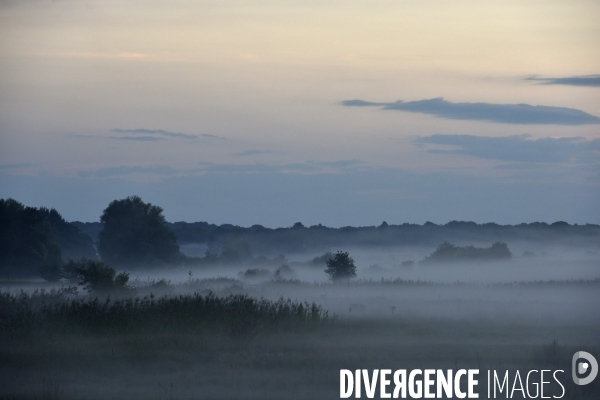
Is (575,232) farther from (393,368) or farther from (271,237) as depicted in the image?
(393,368)

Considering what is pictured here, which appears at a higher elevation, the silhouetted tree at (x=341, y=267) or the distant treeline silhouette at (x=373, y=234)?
the distant treeline silhouette at (x=373, y=234)

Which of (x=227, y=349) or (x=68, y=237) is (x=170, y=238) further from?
(x=227, y=349)

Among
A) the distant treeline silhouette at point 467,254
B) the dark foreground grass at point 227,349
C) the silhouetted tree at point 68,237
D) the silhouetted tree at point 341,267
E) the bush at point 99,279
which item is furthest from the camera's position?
the silhouetted tree at point 68,237

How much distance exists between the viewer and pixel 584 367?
14.0 metres

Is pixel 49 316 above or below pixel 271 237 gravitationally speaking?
below

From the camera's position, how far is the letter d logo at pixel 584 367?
1305 centimetres

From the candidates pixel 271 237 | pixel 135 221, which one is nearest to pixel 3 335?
pixel 135 221

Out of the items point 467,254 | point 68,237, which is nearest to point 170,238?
point 68,237

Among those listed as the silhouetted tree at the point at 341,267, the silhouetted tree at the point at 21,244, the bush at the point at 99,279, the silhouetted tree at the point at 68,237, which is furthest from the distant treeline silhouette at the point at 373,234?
the bush at the point at 99,279

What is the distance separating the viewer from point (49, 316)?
16.1 meters

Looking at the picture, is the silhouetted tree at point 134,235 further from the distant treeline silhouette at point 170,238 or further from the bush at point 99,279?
the bush at point 99,279

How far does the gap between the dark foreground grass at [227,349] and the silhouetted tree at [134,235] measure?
2948 cm

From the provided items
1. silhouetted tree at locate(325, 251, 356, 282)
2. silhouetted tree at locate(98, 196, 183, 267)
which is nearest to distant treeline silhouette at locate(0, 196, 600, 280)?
silhouetted tree at locate(98, 196, 183, 267)

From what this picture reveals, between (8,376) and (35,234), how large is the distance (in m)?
37.5
